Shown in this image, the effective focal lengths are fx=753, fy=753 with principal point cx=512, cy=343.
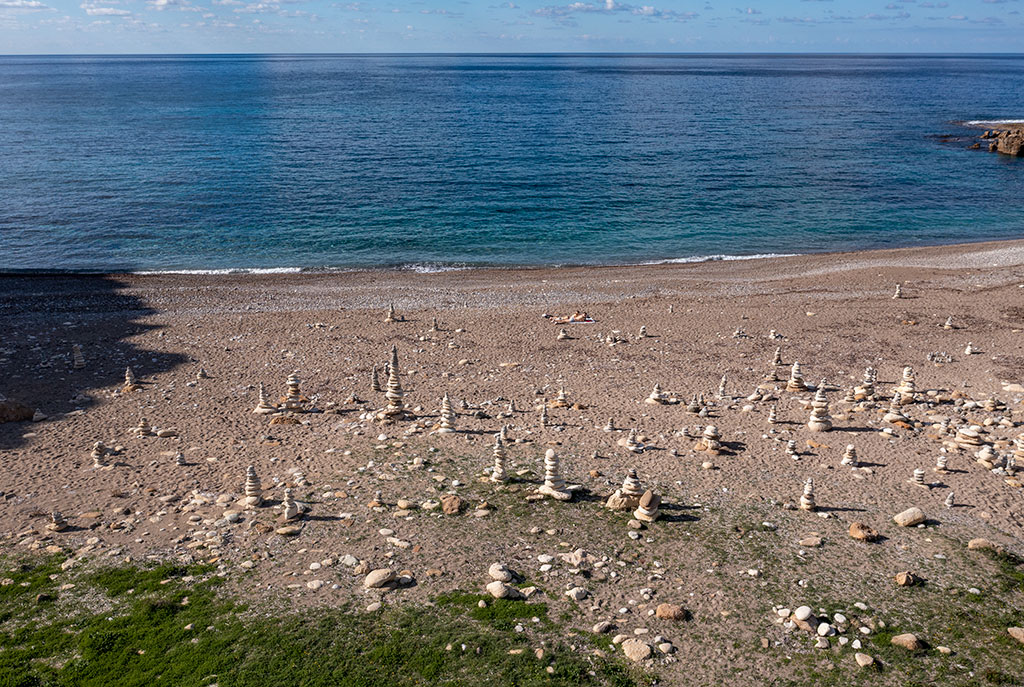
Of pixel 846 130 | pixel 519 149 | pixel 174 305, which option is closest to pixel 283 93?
pixel 519 149

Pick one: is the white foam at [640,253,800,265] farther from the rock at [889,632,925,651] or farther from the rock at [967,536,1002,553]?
the rock at [889,632,925,651]

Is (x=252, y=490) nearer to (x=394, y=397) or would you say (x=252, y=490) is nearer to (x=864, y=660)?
(x=394, y=397)

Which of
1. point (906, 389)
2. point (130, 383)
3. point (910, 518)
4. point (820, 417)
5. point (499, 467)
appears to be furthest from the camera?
point (130, 383)

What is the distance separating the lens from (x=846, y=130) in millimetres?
97062

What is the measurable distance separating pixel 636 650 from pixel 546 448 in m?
7.75

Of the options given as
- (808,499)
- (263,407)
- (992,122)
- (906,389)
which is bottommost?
(263,407)

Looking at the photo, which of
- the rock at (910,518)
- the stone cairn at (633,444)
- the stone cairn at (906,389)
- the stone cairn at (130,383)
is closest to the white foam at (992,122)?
the stone cairn at (906,389)

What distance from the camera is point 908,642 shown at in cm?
1141

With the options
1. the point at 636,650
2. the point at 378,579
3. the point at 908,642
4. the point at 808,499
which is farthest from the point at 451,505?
the point at 908,642

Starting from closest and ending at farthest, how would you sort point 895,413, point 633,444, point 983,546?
point 983,546
point 633,444
point 895,413

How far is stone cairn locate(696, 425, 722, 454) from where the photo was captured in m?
18.3

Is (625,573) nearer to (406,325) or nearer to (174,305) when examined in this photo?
(406,325)

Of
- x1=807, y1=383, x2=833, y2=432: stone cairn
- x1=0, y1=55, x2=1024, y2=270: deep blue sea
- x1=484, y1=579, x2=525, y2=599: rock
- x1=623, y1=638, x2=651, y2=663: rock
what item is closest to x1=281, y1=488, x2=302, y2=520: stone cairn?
x1=484, y1=579, x2=525, y2=599: rock

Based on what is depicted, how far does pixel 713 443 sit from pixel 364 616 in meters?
9.68
